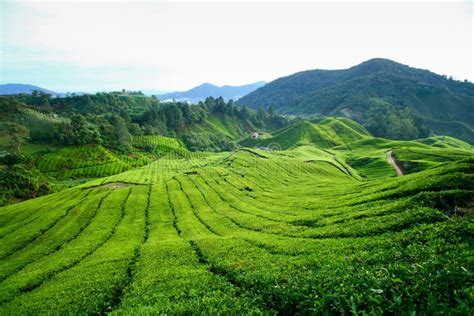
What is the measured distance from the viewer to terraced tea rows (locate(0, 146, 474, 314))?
1352 centimetres

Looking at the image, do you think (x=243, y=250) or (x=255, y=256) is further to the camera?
(x=243, y=250)

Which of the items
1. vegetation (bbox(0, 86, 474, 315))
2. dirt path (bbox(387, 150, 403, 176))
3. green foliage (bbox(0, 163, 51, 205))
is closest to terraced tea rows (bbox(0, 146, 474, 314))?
vegetation (bbox(0, 86, 474, 315))

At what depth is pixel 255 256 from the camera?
2402 centimetres

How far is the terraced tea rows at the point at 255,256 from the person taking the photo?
13.5m

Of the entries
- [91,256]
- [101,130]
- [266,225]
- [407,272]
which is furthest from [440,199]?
[101,130]

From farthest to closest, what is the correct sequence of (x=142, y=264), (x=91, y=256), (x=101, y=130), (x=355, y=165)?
(x=101, y=130), (x=355, y=165), (x=91, y=256), (x=142, y=264)

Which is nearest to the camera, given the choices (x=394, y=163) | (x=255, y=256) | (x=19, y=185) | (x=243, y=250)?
(x=255, y=256)

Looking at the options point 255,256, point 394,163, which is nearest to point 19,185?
point 255,256

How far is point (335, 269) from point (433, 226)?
8657 millimetres

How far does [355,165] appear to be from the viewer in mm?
118125

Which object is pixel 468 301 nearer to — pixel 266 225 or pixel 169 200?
pixel 266 225

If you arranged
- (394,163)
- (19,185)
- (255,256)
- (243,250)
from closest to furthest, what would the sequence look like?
(255,256) < (243,250) < (19,185) < (394,163)

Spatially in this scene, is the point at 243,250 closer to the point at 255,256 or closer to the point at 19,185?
the point at 255,256

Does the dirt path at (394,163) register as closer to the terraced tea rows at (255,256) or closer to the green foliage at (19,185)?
the terraced tea rows at (255,256)
